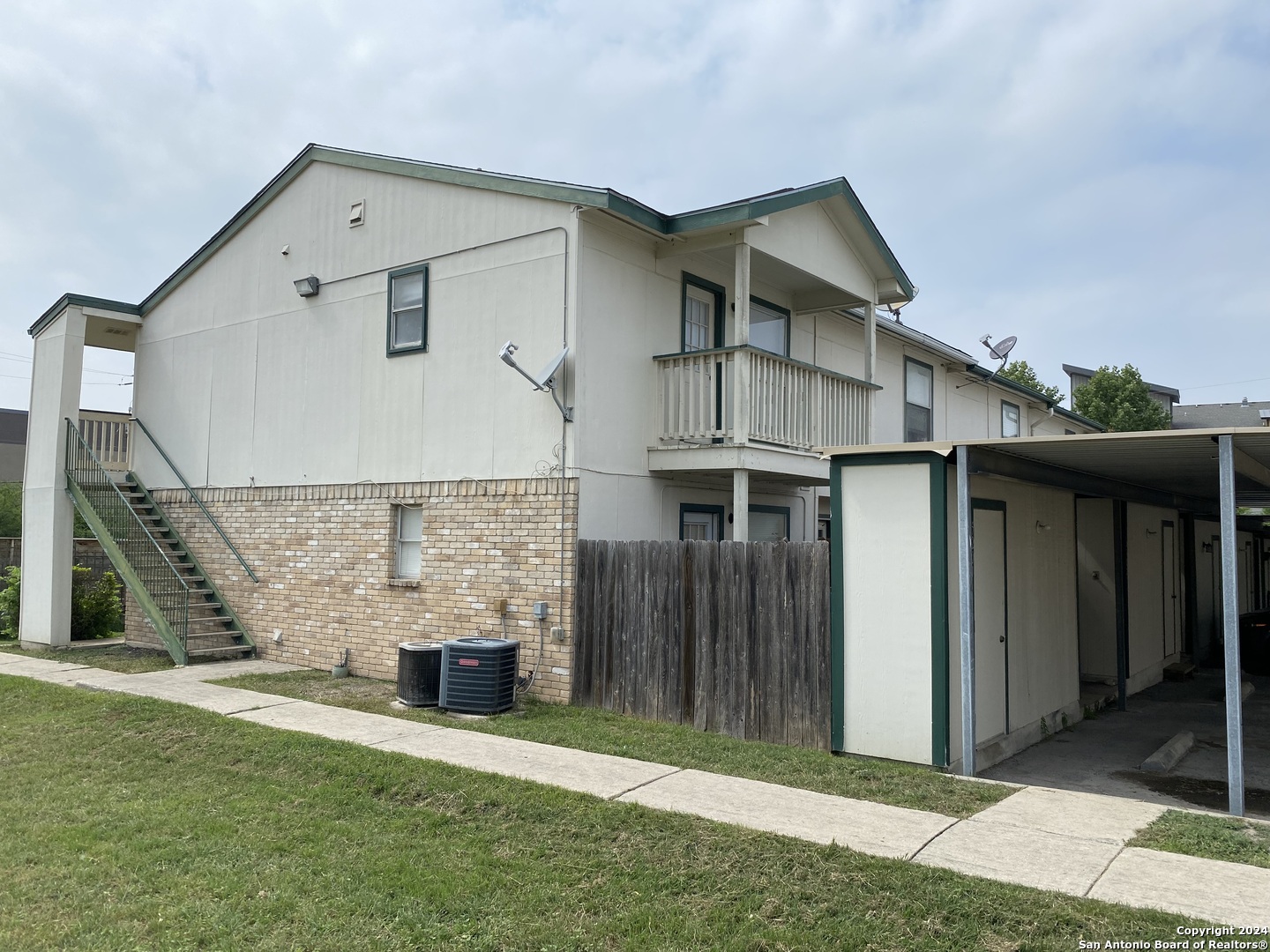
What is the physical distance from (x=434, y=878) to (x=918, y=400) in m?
14.7

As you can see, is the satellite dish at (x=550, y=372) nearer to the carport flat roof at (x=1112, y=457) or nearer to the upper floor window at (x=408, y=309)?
the upper floor window at (x=408, y=309)

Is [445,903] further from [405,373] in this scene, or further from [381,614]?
[405,373]

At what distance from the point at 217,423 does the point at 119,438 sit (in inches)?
119

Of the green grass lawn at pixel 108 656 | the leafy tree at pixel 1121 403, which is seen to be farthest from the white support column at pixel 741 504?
the leafy tree at pixel 1121 403

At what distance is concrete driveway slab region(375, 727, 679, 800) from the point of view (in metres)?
7.20

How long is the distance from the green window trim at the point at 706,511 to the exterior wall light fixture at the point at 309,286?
605 cm

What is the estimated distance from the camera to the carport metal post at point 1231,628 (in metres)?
6.77

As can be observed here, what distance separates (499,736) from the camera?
29.1 feet

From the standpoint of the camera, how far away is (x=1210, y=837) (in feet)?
19.8

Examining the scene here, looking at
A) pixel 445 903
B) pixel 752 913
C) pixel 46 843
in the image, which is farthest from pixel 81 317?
pixel 752 913

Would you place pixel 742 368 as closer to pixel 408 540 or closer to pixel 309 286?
pixel 408 540

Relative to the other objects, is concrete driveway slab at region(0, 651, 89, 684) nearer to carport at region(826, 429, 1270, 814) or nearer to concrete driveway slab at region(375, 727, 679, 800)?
concrete driveway slab at region(375, 727, 679, 800)

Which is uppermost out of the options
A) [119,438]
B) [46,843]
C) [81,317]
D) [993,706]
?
Result: [81,317]

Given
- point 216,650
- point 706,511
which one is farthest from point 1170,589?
point 216,650
